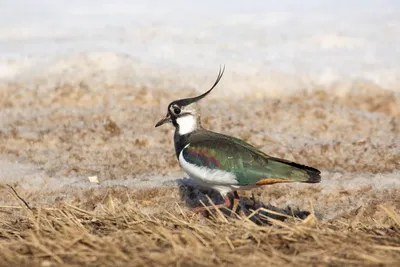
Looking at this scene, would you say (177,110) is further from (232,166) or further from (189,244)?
(189,244)

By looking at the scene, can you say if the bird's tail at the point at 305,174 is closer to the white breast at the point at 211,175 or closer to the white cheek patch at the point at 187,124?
the white breast at the point at 211,175

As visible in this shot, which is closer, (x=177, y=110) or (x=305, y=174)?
(x=305, y=174)

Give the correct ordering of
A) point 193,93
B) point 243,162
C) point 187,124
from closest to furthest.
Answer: point 243,162 < point 187,124 < point 193,93

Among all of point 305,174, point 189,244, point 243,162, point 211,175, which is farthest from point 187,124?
point 189,244

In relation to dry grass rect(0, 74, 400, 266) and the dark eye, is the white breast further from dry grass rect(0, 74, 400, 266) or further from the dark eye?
the dark eye

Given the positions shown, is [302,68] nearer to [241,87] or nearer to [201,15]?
[241,87]

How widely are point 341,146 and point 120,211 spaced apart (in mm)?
4776

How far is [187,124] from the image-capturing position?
7.50 metres

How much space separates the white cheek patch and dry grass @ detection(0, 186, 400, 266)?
2304 mm

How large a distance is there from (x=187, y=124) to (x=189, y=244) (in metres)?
3.08

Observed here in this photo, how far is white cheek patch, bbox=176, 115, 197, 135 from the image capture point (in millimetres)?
7492

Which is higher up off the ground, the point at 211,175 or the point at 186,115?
the point at 186,115

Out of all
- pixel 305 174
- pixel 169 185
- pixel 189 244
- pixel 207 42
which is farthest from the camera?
pixel 207 42

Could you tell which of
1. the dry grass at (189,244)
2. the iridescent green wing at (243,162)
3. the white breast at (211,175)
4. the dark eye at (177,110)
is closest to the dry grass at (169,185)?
the dry grass at (189,244)
